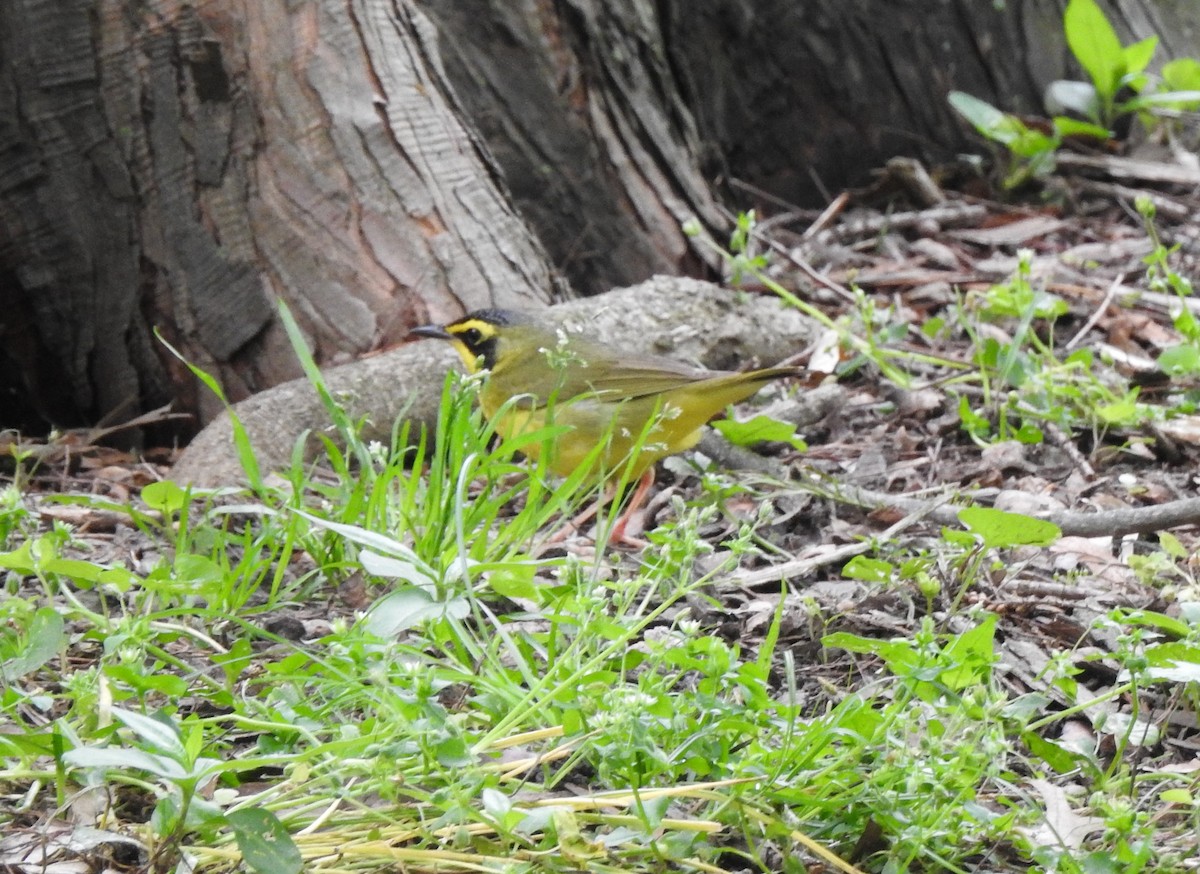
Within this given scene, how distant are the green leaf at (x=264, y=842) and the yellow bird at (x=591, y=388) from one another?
2.05 metres

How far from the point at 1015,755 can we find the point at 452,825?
3.73ft

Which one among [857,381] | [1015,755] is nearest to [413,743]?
[1015,755]

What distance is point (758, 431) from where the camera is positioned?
181 inches

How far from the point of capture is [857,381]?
564 cm

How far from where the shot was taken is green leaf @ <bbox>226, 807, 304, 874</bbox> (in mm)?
2250

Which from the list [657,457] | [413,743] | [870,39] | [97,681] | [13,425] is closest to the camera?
[413,743]

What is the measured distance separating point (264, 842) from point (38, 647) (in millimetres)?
843

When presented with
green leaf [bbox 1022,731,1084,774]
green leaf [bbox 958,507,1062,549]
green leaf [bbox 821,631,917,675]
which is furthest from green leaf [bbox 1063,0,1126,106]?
green leaf [bbox 1022,731,1084,774]

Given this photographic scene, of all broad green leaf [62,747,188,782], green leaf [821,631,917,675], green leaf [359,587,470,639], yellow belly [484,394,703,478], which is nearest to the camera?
broad green leaf [62,747,188,782]

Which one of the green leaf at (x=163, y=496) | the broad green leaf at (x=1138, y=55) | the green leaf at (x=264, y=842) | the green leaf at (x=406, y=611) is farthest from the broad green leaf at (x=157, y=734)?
the broad green leaf at (x=1138, y=55)

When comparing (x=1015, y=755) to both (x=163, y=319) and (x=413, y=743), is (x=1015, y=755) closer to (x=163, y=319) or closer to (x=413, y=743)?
(x=413, y=743)

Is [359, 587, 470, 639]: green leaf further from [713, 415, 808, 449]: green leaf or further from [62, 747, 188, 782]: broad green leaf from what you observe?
[713, 415, 808, 449]: green leaf

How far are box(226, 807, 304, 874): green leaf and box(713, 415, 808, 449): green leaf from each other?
2.53m

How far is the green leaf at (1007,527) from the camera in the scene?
316 cm
